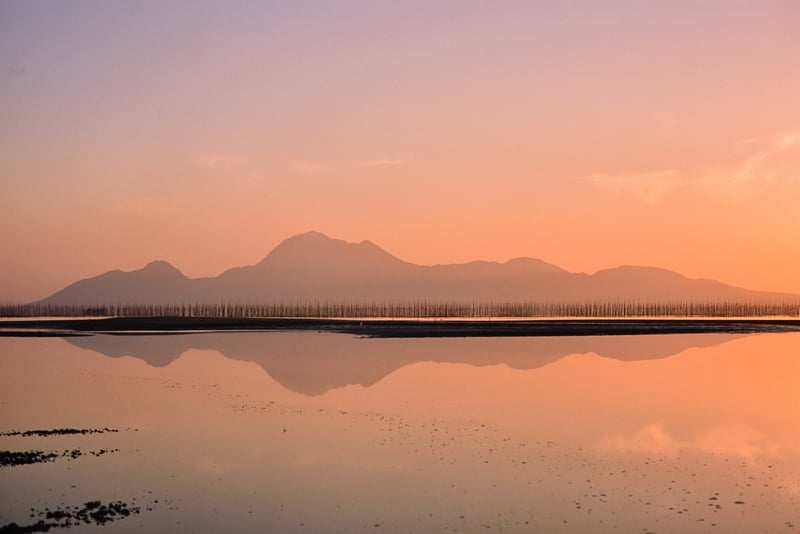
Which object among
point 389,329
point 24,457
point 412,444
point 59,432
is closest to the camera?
point 24,457

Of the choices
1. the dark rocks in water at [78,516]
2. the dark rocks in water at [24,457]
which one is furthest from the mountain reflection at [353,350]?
the dark rocks in water at [78,516]

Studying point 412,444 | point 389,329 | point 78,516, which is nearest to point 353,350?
point 389,329

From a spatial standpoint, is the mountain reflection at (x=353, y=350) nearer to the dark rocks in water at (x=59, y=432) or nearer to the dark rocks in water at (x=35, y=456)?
the dark rocks in water at (x=59, y=432)

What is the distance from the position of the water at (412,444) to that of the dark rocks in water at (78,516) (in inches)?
11.0

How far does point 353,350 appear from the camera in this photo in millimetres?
61062

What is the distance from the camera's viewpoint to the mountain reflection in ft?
151

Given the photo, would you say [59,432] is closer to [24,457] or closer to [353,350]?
[24,457]

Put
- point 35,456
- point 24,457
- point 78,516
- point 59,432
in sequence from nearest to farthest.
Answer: point 78,516 < point 24,457 < point 35,456 < point 59,432

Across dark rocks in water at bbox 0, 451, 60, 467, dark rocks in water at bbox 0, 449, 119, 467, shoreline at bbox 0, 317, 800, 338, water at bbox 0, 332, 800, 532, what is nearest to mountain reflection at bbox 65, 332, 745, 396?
water at bbox 0, 332, 800, 532

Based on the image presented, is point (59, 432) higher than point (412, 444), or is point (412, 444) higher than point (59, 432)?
point (59, 432)

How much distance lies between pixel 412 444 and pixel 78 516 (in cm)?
1055

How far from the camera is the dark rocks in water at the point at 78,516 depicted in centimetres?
1730

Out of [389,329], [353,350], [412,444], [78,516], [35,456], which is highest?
[389,329]

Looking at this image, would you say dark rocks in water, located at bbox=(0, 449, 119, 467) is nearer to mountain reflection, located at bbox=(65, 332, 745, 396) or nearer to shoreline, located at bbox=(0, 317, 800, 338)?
mountain reflection, located at bbox=(65, 332, 745, 396)
